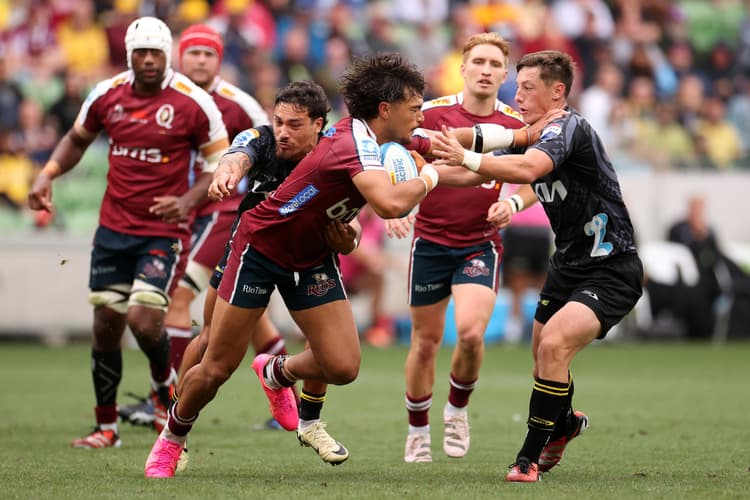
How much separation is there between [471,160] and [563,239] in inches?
37.4

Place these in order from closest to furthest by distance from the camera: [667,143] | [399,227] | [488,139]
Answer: [488,139]
[399,227]
[667,143]

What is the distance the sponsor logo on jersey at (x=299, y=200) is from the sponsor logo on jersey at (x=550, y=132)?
127 cm

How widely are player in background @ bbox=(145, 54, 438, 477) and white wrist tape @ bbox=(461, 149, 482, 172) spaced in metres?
0.21

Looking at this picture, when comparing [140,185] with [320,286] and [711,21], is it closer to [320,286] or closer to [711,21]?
[320,286]

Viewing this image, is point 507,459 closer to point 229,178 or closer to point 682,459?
point 682,459

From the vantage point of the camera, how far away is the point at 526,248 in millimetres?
18188

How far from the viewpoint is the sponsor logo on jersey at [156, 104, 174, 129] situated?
8.98 m

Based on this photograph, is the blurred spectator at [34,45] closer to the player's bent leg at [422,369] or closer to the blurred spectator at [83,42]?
the blurred spectator at [83,42]

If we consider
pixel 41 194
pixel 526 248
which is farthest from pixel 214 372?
pixel 526 248

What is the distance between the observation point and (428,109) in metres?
8.95

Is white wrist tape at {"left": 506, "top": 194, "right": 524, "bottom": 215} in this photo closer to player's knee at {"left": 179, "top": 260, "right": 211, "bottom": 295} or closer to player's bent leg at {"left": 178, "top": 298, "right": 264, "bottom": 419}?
player's bent leg at {"left": 178, "top": 298, "right": 264, "bottom": 419}

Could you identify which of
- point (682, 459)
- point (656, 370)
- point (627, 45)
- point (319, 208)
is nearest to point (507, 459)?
point (682, 459)

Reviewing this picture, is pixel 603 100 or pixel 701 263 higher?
pixel 603 100

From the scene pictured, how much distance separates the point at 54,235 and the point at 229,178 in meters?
11.1
